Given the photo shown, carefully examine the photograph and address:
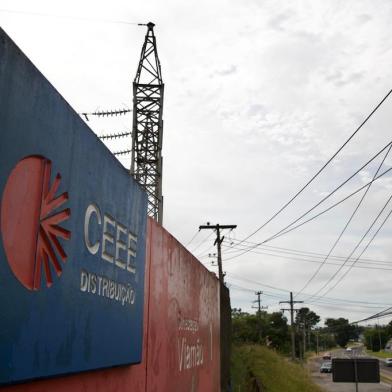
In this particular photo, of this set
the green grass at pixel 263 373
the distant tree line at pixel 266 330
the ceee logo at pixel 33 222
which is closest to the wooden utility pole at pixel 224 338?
the green grass at pixel 263 373

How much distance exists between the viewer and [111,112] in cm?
2245

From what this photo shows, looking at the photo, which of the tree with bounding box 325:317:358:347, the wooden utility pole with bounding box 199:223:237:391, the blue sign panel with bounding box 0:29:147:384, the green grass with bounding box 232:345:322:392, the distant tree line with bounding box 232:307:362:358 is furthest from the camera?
the tree with bounding box 325:317:358:347

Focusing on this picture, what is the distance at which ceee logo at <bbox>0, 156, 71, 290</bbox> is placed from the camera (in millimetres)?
2746

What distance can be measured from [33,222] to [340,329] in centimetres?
17196

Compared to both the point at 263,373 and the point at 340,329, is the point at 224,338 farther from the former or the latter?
the point at 340,329

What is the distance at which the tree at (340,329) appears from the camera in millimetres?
162600

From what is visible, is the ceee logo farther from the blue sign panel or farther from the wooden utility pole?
the wooden utility pole

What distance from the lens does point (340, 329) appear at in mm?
163375

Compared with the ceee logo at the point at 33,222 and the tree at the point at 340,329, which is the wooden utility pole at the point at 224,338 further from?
the tree at the point at 340,329

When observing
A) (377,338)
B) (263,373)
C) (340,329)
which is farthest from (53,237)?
(340,329)

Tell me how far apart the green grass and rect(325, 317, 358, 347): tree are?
457ft

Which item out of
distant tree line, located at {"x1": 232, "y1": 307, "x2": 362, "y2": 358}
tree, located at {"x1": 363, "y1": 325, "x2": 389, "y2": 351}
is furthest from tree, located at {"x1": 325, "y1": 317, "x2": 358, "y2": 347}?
distant tree line, located at {"x1": 232, "y1": 307, "x2": 362, "y2": 358}

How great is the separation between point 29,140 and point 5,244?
0.61m

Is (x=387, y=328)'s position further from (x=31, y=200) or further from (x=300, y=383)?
(x=31, y=200)
